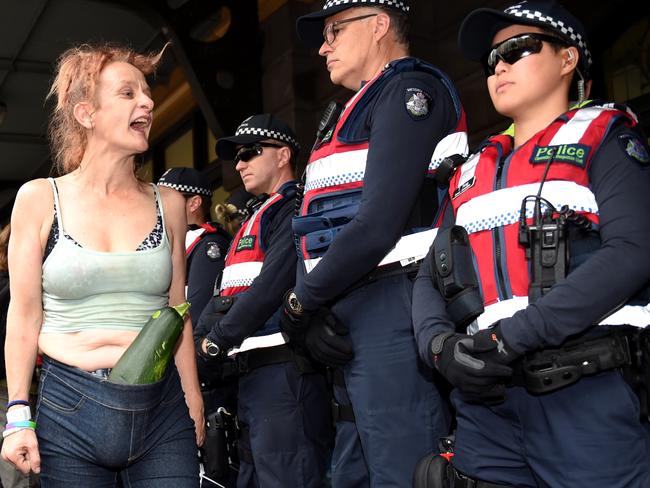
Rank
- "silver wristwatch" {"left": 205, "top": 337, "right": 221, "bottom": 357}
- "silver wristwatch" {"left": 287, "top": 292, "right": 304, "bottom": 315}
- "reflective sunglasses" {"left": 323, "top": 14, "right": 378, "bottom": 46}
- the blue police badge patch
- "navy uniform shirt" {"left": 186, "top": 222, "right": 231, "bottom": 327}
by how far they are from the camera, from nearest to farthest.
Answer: the blue police badge patch, "silver wristwatch" {"left": 287, "top": 292, "right": 304, "bottom": 315}, "reflective sunglasses" {"left": 323, "top": 14, "right": 378, "bottom": 46}, "silver wristwatch" {"left": 205, "top": 337, "right": 221, "bottom": 357}, "navy uniform shirt" {"left": 186, "top": 222, "right": 231, "bottom": 327}

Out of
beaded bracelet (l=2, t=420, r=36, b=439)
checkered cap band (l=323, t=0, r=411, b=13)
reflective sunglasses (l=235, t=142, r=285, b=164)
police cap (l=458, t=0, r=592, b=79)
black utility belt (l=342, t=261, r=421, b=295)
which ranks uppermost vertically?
checkered cap band (l=323, t=0, r=411, b=13)

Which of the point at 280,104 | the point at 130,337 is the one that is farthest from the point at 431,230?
the point at 280,104

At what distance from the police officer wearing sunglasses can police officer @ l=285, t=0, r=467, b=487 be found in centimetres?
30

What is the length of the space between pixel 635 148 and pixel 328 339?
1.19 m

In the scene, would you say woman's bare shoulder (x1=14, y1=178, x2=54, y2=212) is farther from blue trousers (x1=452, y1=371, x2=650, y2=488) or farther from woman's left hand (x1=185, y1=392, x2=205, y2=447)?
A: blue trousers (x1=452, y1=371, x2=650, y2=488)

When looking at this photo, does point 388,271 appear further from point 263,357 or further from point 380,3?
point 263,357

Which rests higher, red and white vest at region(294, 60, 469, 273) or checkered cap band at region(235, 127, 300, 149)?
checkered cap band at region(235, 127, 300, 149)

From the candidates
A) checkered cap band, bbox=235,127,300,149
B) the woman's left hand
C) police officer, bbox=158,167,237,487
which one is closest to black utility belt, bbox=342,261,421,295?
the woman's left hand

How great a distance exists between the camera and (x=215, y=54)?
8.30 m

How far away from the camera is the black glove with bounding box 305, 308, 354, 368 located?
3.07 m

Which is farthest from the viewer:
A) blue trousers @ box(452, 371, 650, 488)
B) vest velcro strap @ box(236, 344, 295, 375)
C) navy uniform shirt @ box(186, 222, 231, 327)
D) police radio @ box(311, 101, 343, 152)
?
navy uniform shirt @ box(186, 222, 231, 327)

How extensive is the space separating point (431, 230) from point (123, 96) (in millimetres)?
1112

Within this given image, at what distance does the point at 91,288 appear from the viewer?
2.68 m

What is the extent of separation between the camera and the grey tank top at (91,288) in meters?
2.66
